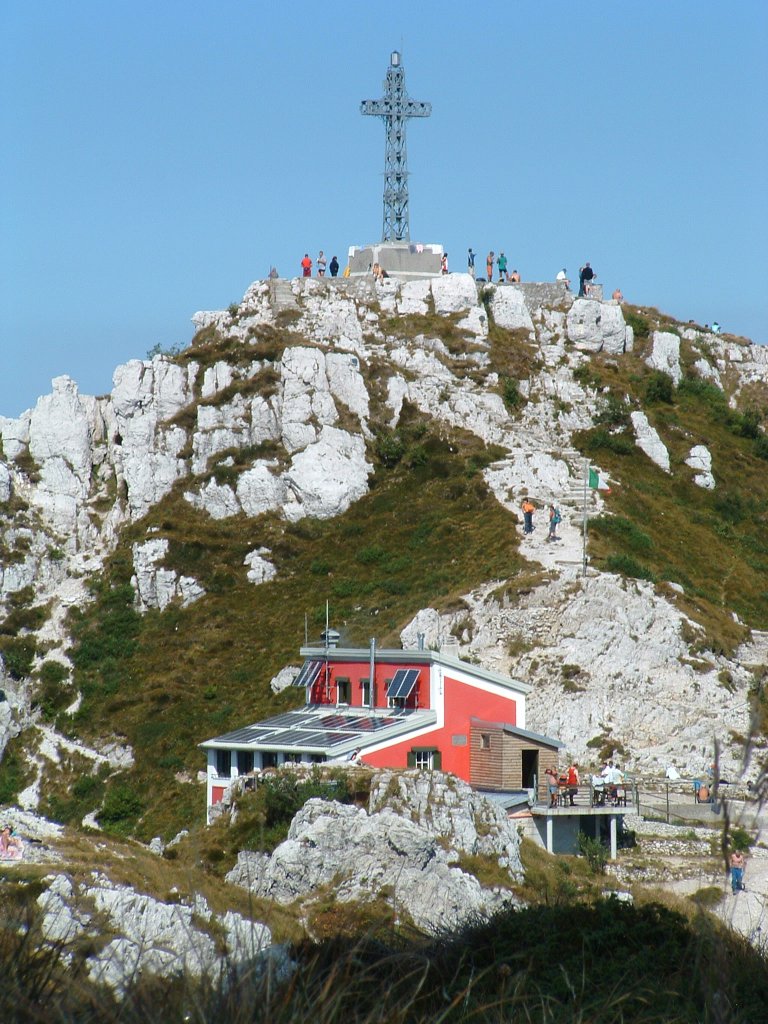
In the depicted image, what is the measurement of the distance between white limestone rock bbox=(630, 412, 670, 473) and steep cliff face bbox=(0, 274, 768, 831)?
119 millimetres

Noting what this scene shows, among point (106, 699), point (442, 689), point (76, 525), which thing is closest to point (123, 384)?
point (76, 525)

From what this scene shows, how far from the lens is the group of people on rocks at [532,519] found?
55.1 metres

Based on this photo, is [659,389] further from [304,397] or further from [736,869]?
[736,869]

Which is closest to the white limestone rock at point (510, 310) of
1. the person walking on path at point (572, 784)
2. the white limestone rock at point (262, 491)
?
the white limestone rock at point (262, 491)

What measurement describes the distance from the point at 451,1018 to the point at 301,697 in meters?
42.2

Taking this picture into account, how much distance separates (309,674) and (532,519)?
15.7m

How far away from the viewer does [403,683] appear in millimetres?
40312

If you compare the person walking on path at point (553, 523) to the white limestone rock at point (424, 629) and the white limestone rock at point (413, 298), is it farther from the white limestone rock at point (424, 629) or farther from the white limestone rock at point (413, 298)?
the white limestone rock at point (413, 298)

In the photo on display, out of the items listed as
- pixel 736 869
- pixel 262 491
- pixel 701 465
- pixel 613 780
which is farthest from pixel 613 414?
pixel 736 869

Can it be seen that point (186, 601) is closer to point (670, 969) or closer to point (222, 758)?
point (222, 758)

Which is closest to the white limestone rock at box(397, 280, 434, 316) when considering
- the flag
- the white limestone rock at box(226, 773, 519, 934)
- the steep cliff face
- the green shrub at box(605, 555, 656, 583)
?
the steep cliff face

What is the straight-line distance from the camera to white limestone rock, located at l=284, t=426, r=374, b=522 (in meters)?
62.5

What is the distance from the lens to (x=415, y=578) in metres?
55.9

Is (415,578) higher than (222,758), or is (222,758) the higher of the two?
(415,578)
